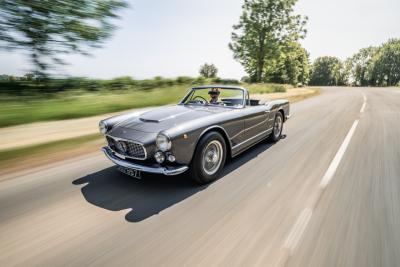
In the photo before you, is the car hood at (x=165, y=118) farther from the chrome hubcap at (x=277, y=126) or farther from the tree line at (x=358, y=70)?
the tree line at (x=358, y=70)

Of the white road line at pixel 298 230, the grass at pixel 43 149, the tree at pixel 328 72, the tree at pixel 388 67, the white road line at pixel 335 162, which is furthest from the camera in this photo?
the tree at pixel 328 72

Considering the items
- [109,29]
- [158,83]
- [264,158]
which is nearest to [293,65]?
[158,83]

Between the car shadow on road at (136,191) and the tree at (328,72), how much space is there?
12084 centimetres

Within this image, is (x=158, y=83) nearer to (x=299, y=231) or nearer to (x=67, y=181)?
(x=67, y=181)

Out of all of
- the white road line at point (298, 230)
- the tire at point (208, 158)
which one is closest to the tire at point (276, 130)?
the tire at point (208, 158)

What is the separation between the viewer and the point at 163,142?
3.23 m

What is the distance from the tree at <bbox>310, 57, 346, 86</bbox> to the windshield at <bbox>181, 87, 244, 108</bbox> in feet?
390

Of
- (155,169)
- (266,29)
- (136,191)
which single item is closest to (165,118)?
(155,169)

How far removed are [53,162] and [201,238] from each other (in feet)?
11.7

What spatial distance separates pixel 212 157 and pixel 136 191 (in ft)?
3.98

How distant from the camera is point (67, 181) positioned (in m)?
3.87

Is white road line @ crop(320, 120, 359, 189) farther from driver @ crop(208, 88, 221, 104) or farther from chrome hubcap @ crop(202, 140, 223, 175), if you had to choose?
driver @ crop(208, 88, 221, 104)

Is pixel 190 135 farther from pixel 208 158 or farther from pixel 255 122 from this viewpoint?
pixel 255 122

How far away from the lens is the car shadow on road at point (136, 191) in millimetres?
3094
